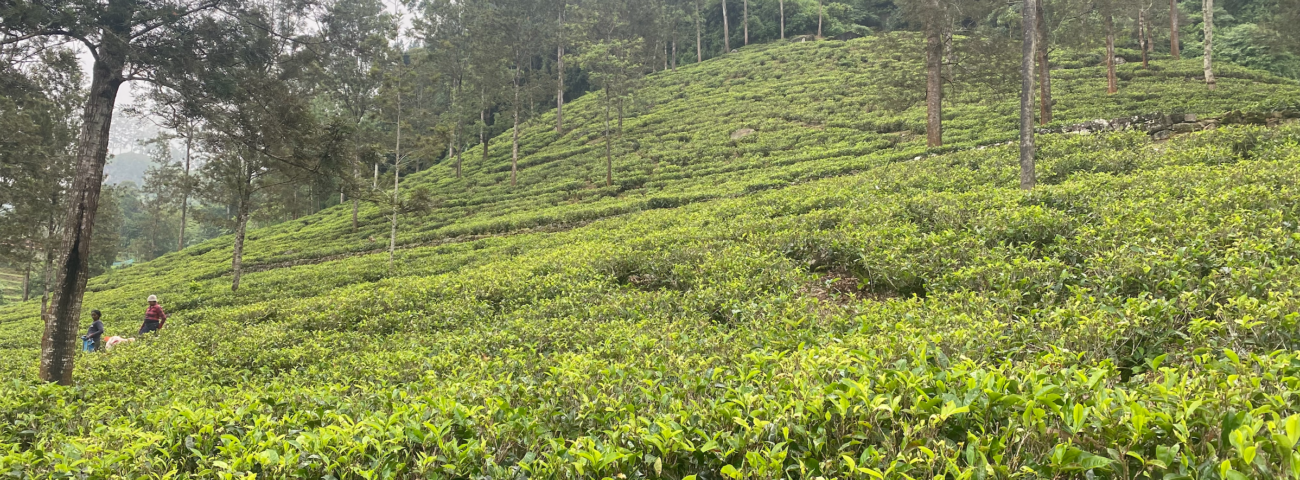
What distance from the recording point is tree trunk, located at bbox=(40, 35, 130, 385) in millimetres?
6805

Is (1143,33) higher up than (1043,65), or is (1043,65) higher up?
(1143,33)

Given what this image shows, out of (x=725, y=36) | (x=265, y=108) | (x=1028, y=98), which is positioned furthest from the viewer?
(x=725, y=36)

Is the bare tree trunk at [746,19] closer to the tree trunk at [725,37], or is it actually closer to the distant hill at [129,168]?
the tree trunk at [725,37]

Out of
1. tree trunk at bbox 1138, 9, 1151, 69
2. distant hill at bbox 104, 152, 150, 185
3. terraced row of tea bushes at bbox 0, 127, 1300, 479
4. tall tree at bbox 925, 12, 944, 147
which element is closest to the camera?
terraced row of tea bushes at bbox 0, 127, 1300, 479

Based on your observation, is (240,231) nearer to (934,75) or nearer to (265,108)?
(265,108)

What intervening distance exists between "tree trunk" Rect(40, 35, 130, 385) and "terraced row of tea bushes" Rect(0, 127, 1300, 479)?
2.31ft

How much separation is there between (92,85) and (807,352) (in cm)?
958

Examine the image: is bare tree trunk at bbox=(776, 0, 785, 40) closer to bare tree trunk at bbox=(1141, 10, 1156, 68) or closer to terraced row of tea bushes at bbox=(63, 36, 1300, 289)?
terraced row of tea bushes at bbox=(63, 36, 1300, 289)

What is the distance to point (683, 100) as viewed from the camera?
44188mm

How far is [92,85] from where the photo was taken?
7039 millimetres

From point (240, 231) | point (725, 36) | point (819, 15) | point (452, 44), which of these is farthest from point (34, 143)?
point (819, 15)

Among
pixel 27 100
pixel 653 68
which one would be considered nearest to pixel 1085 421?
pixel 27 100

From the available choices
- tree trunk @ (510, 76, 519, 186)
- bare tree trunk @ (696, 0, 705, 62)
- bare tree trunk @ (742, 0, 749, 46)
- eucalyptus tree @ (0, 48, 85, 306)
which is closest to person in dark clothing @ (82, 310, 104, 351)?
eucalyptus tree @ (0, 48, 85, 306)

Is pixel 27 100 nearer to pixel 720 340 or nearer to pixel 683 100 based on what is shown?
pixel 720 340
